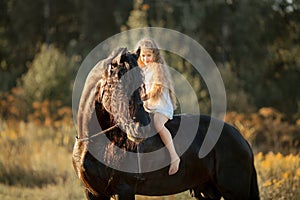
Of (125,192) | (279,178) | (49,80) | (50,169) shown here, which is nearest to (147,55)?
(125,192)

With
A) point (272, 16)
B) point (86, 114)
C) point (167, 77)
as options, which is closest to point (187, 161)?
point (167, 77)

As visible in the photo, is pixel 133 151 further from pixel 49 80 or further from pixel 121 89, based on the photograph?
pixel 49 80

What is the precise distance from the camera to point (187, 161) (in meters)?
4.86

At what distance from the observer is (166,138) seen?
4.65 metres

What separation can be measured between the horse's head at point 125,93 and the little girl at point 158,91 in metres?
0.44

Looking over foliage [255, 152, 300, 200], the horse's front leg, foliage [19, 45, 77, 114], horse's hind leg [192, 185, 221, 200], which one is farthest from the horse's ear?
foliage [19, 45, 77, 114]

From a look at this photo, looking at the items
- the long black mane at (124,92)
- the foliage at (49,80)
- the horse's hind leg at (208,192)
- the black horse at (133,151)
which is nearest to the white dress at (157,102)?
the black horse at (133,151)

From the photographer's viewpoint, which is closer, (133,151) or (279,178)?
(133,151)

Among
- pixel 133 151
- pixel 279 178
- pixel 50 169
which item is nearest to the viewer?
pixel 133 151

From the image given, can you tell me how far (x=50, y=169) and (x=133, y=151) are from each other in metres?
5.63

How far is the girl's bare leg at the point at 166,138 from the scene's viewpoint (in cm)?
462

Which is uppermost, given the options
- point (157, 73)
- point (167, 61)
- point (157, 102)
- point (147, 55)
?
point (167, 61)

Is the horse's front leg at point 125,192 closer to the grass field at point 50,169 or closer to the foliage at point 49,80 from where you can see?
the grass field at point 50,169

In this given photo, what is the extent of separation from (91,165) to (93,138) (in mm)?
223
